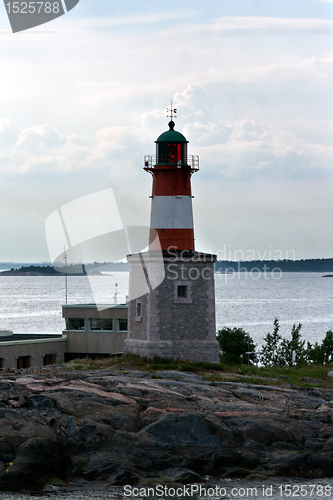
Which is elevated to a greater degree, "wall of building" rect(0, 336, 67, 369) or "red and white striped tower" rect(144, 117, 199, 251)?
"red and white striped tower" rect(144, 117, 199, 251)

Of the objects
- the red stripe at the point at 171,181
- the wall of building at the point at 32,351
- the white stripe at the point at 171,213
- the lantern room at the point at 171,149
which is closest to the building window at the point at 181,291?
the white stripe at the point at 171,213

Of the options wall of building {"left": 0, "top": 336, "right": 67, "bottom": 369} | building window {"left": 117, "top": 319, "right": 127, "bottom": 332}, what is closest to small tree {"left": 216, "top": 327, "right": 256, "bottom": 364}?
building window {"left": 117, "top": 319, "right": 127, "bottom": 332}

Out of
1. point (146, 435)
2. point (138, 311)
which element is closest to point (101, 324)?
point (138, 311)

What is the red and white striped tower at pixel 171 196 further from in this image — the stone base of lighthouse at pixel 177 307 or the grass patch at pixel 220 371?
the grass patch at pixel 220 371

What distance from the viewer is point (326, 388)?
28.0 metres

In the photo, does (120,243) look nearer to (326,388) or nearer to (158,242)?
(158,242)

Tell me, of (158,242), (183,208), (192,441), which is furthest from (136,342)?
(192,441)

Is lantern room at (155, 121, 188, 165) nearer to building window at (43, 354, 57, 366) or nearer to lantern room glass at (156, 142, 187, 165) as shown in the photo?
lantern room glass at (156, 142, 187, 165)

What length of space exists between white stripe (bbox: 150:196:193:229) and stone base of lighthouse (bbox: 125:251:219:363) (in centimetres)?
163

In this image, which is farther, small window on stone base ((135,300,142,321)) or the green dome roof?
the green dome roof

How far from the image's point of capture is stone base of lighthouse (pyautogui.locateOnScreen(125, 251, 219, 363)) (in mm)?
29766

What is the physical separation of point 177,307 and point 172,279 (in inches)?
51.6

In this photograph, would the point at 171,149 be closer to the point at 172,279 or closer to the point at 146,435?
the point at 172,279

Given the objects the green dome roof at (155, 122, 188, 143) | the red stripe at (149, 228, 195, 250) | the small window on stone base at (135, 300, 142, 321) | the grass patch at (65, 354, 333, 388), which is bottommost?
the grass patch at (65, 354, 333, 388)
